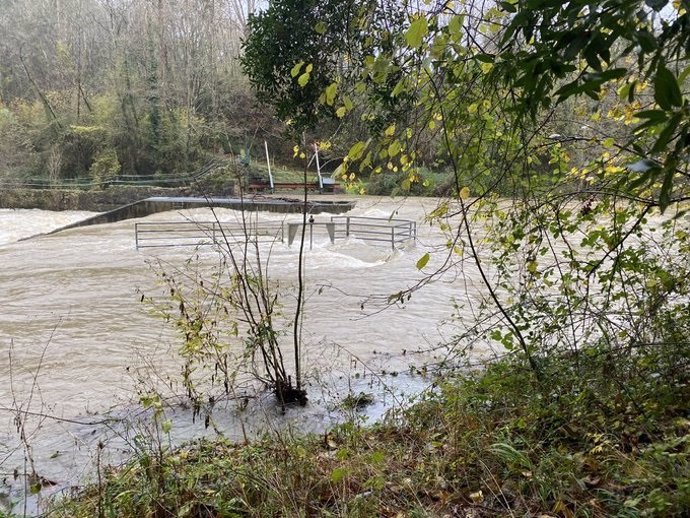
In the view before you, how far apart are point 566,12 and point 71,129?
113ft

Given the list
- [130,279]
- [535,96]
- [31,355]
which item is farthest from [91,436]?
[130,279]

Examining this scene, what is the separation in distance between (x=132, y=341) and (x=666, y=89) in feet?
26.2

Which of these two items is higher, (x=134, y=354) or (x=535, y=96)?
(x=535, y=96)

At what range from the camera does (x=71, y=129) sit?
30938mm

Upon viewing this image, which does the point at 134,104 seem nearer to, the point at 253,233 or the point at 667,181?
the point at 253,233

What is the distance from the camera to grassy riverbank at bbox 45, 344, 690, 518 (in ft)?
7.27

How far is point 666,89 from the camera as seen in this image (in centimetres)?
96

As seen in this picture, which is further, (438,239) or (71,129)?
(71,129)

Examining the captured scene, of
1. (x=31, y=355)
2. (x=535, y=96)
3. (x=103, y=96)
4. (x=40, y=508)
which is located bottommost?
(x=31, y=355)

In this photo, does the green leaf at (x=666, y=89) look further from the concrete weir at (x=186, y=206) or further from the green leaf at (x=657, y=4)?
the concrete weir at (x=186, y=206)

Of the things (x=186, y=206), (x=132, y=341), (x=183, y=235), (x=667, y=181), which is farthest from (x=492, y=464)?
(x=186, y=206)

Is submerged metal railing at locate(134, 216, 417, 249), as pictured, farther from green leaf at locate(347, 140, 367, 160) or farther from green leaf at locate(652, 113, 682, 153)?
green leaf at locate(652, 113, 682, 153)

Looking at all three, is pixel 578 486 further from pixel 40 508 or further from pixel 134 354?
pixel 134 354

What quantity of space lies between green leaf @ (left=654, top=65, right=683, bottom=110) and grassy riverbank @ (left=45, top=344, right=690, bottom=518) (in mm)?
1446
